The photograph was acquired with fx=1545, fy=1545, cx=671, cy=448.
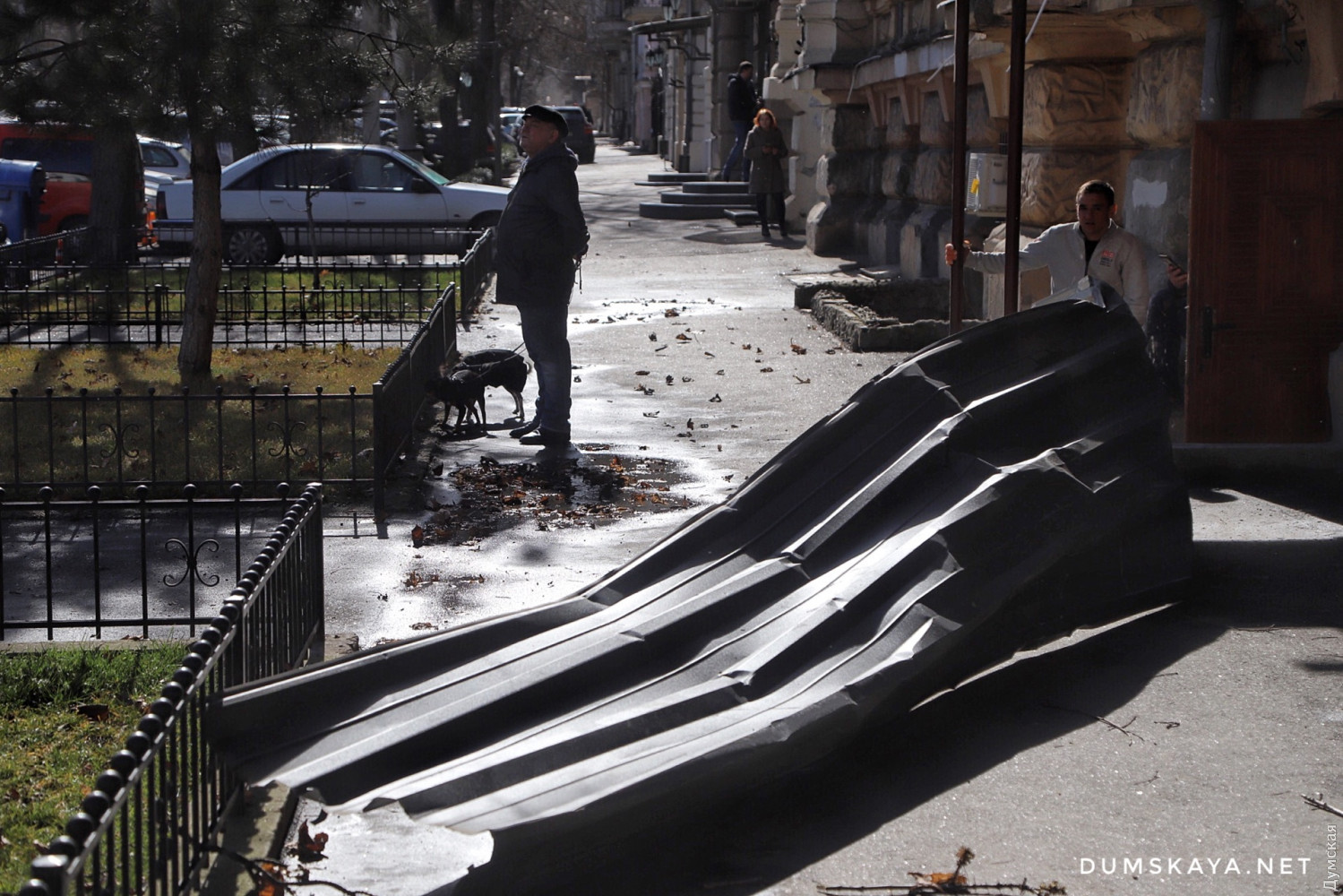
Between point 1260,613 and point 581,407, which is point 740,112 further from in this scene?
point 1260,613

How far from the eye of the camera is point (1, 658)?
18.6 feet

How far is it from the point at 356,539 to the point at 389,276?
11725 millimetres

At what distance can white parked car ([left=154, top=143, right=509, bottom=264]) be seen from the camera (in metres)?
21.9

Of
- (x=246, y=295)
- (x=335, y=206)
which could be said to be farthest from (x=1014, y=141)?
(x=335, y=206)

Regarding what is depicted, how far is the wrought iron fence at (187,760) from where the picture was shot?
307 centimetres

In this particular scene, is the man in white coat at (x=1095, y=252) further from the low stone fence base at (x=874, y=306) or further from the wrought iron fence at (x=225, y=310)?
the wrought iron fence at (x=225, y=310)

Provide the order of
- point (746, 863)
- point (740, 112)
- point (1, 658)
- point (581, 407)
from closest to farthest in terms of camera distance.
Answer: point (746, 863)
point (1, 658)
point (581, 407)
point (740, 112)

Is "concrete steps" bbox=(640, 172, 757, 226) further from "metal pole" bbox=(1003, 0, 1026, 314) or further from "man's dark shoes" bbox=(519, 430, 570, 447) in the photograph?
"metal pole" bbox=(1003, 0, 1026, 314)

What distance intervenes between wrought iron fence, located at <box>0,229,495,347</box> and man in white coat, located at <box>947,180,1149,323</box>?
719 cm

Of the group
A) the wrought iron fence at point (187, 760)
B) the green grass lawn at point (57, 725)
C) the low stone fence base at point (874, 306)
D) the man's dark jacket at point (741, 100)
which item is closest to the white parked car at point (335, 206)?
the low stone fence base at point (874, 306)

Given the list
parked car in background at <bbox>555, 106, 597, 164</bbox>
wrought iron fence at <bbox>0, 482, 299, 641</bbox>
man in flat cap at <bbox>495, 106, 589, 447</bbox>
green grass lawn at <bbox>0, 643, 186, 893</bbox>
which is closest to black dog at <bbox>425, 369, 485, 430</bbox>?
man in flat cap at <bbox>495, 106, 589, 447</bbox>

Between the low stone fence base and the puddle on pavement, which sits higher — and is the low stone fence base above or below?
above

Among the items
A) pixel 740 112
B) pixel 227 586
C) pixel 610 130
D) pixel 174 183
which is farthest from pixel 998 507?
pixel 610 130

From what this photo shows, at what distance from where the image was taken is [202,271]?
39.2 feet
